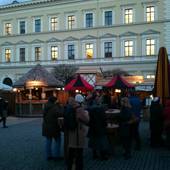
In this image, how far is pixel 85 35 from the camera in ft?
161

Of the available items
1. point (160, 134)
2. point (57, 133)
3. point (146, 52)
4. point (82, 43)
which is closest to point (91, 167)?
point (57, 133)

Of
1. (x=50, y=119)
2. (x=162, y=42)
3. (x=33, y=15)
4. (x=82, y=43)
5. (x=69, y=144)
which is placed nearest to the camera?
(x=69, y=144)

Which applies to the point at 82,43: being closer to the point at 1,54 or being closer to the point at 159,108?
the point at 1,54

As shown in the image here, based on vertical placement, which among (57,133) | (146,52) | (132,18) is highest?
(132,18)

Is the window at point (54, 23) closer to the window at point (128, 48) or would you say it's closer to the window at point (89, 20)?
the window at point (89, 20)

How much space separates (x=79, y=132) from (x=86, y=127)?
52cm

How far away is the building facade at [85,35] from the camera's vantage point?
1799 inches

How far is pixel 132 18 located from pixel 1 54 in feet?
60.8

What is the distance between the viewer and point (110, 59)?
156 ft

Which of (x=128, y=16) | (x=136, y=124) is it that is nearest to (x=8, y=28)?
(x=128, y=16)

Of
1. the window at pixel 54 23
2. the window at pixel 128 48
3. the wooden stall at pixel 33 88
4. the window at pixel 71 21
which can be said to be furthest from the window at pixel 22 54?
the wooden stall at pixel 33 88

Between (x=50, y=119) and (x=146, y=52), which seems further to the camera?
(x=146, y=52)

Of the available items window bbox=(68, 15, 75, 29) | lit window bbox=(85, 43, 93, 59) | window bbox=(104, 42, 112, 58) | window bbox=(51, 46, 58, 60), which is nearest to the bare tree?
lit window bbox=(85, 43, 93, 59)

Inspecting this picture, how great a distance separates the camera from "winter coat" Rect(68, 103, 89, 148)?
27.9 ft
